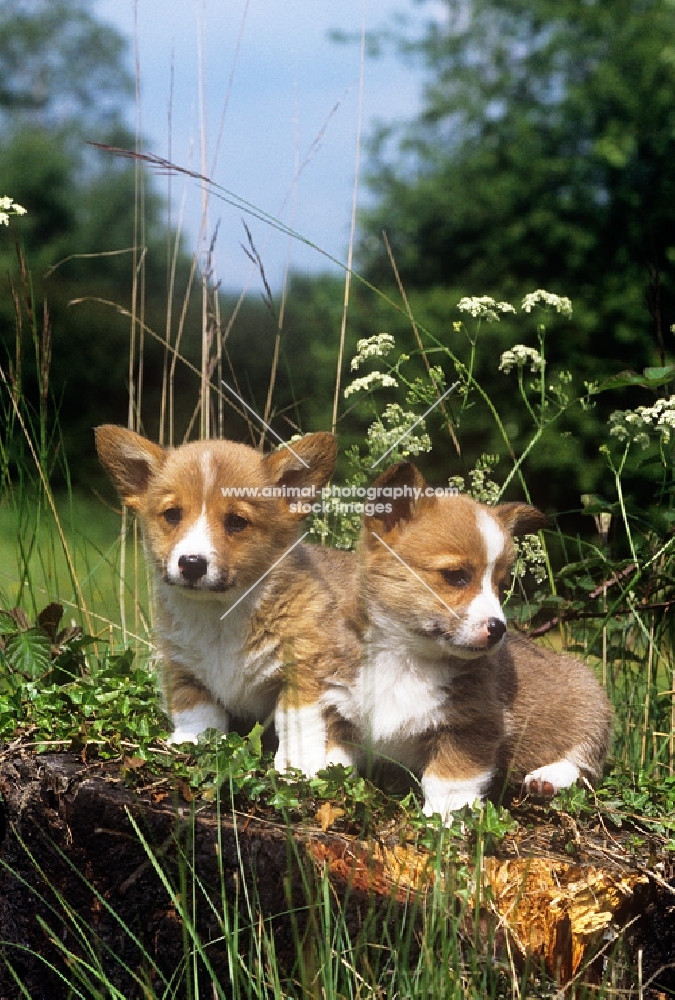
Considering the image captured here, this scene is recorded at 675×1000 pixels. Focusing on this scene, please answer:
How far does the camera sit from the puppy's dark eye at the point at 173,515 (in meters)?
3.84

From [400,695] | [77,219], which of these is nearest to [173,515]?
[400,695]

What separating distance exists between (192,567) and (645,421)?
6.91 ft

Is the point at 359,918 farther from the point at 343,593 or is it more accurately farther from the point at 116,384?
the point at 116,384

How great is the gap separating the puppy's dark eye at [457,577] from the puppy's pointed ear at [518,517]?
28cm

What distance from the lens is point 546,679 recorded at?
4.25 meters

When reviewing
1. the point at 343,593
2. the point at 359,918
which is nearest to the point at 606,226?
the point at 343,593

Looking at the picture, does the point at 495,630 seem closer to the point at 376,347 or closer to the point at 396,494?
the point at 396,494

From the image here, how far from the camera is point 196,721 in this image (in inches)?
162

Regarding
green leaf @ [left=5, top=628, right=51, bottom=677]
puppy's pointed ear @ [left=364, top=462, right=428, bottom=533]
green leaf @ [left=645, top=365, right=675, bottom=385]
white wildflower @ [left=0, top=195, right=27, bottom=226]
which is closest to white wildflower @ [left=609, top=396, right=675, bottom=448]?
green leaf @ [left=645, top=365, right=675, bottom=385]

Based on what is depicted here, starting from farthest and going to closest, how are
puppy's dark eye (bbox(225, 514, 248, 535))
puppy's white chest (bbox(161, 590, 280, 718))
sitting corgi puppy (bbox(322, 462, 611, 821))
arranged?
puppy's white chest (bbox(161, 590, 280, 718))
puppy's dark eye (bbox(225, 514, 248, 535))
sitting corgi puppy (bbox(322, 462, 611, 821))

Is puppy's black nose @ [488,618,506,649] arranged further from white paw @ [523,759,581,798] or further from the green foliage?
the green foliage

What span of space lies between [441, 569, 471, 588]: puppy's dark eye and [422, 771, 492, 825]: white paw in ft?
2.14

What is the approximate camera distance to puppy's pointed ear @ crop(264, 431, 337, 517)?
3.91 meters

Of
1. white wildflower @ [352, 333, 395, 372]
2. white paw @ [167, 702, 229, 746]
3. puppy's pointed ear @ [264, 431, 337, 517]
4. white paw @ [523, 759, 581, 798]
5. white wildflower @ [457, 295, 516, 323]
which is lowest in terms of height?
white paw @ [523, 759, 581, 798]
